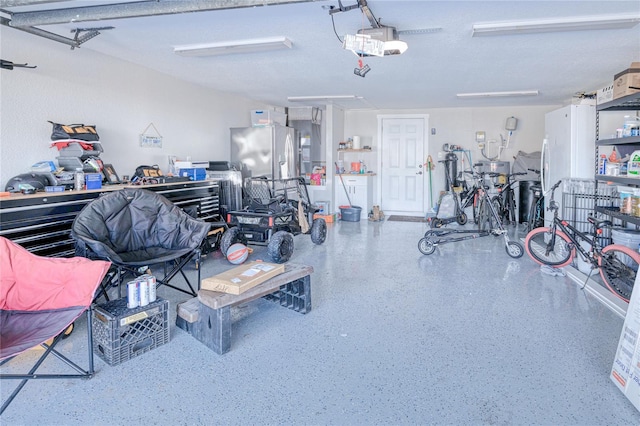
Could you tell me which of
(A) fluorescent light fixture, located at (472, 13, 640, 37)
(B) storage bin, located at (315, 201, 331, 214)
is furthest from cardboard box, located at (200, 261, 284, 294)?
(B) storage bin, located at (315, 201, 331, 214)

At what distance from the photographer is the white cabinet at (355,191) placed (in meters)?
8.41

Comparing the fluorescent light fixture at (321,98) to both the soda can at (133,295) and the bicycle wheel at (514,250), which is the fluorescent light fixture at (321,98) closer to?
the bicycle wheel at (514,250)

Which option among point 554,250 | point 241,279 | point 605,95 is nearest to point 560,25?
point 605,95

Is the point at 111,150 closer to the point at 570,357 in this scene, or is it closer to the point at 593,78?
the point at 570,357

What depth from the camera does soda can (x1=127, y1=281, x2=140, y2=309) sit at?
2.51 metres

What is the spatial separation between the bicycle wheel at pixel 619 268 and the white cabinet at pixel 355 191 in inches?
200

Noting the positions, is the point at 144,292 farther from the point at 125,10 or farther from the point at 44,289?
the point at 125,10

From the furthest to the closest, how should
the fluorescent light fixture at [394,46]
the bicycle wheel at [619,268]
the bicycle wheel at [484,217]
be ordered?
the bicycle wheel at [484,217] → the bicycle wheel at [619,268] → the fluorescent light fixture at [394,46]

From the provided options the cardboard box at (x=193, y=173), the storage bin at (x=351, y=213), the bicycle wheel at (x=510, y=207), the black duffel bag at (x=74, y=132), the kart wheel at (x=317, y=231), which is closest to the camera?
the black duffel bag at (x=74, y=132)

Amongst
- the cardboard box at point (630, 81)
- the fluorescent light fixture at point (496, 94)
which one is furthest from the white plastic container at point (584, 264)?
the fluorescent light fixture at point (496, 94)

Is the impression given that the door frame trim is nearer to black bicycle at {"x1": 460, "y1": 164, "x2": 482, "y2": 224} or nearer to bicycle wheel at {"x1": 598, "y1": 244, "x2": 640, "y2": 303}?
black bicycle at {"x1": 460, "y1": 164, "x2": 482, "y2": 224}

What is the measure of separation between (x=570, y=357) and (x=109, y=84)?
504 centimetres

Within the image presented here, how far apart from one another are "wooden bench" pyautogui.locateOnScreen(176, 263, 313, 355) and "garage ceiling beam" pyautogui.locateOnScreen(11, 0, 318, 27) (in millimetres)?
1892

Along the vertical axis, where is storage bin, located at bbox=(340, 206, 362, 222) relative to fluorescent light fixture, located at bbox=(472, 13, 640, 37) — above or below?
below
